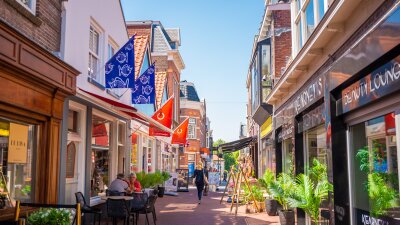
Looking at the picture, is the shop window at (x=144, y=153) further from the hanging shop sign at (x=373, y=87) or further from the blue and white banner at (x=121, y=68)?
the hanging shop sign at (x=373, y=87)

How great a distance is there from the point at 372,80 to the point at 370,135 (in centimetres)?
83

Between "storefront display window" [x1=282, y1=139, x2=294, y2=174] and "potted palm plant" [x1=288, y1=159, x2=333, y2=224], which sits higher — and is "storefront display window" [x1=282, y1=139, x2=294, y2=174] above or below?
above

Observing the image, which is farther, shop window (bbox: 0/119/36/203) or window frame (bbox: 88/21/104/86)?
window frame (bbox: 88/21/104/86)

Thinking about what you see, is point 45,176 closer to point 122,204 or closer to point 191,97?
point 122,204

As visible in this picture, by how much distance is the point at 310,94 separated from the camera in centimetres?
899

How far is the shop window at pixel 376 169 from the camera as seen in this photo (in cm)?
521

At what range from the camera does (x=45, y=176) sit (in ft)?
25.6

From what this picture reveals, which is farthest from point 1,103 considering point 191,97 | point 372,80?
point 191,97

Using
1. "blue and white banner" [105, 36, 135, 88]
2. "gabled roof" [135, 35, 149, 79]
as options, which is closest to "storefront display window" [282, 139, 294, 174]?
"blue and white banner" [105, 36, 135, 88]

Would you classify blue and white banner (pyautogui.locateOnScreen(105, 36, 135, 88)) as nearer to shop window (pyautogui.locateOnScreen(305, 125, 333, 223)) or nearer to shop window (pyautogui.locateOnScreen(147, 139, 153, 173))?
shop window (pyautogui.locateOnScreen(305, 125, 333, 223))

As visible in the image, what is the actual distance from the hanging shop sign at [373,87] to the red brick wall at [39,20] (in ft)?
16.9

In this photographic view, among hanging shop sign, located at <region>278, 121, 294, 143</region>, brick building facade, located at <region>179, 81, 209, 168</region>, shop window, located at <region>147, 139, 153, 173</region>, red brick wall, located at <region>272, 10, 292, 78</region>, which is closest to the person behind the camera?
hanging shop sign, located at <region>278, 121, 294, 143</region>

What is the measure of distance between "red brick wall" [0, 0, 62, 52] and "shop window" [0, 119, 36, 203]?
153 cm

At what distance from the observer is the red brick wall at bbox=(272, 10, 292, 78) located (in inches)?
635
